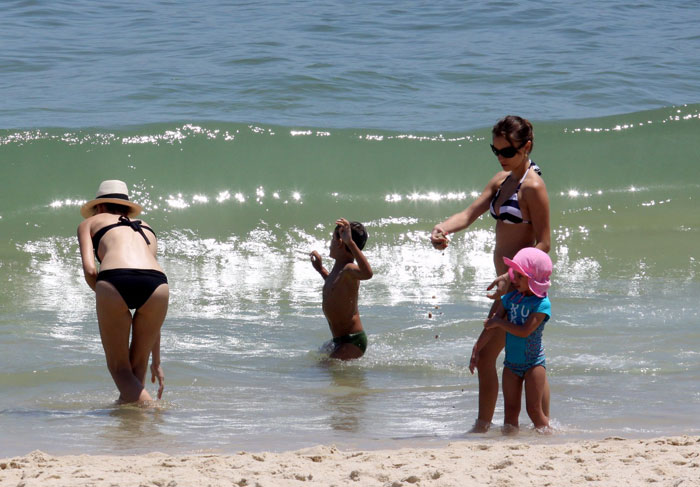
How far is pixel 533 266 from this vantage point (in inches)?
180

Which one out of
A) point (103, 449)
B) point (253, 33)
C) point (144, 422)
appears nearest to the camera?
point (103, 449)

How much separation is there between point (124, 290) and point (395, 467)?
1.98m

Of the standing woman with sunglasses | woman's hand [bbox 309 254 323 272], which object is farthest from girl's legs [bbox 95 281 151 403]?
woman's hand [bbox 309 254 323 272]

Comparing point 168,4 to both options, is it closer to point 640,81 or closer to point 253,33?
point 253,33

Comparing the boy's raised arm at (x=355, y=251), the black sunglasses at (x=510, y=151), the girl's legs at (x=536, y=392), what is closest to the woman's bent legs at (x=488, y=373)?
the girl's legs at (x=536, y=392)

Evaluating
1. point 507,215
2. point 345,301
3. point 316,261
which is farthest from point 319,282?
point 507,215

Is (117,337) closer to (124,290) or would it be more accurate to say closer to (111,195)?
(124,290)

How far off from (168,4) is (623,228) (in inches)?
506

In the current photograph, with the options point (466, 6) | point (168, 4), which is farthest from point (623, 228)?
point (168, 4)

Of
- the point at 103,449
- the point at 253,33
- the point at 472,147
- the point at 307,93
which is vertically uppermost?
the point at 253,33

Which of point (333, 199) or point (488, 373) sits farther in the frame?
point (333, 199)

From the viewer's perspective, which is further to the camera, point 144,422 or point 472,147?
point 472,147

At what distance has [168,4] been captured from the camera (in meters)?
21.2

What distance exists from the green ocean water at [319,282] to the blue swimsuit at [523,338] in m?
0.39
